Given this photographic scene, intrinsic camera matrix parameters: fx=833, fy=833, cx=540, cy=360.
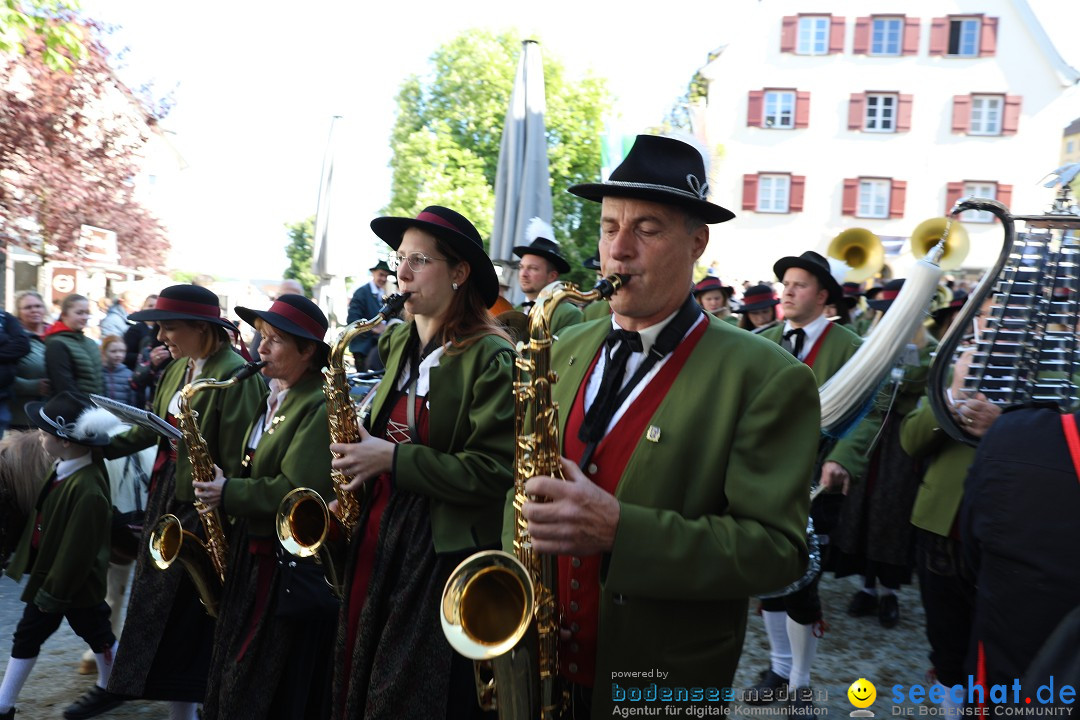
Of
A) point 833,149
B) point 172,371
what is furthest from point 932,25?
point 172,371

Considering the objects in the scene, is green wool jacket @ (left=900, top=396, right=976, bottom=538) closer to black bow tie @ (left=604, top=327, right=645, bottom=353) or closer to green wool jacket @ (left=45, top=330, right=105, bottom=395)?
black bow tie @ (left=604, top=327, right=645, bottom=353)

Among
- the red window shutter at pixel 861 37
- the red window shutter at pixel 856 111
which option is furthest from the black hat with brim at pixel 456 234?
the red window shutter at pixel 861 37

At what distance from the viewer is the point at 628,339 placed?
2.43 metres

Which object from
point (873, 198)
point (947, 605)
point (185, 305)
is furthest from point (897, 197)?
point (185, 305)

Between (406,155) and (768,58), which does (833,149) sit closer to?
(768,58)

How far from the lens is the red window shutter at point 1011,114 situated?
2856 centimetres

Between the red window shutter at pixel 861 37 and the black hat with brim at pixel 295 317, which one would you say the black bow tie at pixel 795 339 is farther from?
the red window shutter at pixel 861 37

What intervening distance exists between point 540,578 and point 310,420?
1782 mm

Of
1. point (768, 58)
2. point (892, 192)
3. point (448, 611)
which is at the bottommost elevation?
point (448, 611)

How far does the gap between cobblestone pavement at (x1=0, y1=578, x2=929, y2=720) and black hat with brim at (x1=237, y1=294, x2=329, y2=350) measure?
242cm

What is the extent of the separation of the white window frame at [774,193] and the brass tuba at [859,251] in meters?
19.8

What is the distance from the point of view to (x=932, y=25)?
28.7 meters

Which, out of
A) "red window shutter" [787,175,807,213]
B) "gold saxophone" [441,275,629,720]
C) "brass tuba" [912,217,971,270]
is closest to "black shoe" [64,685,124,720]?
"gold saxophone" [441,275,629,720]

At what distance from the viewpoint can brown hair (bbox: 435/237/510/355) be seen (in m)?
3.36
